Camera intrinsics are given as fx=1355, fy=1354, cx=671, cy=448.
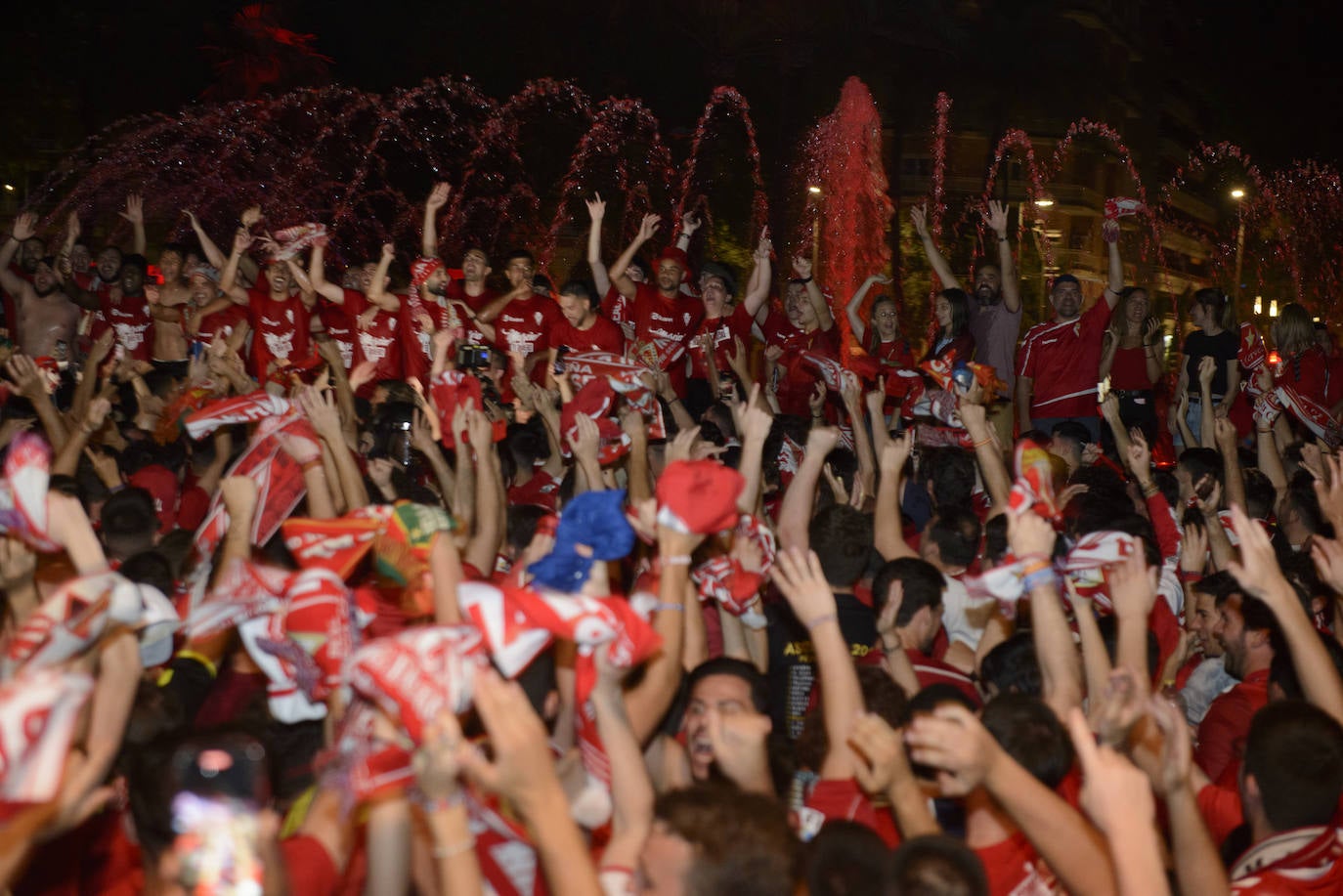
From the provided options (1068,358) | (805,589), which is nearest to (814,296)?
(1068,358)

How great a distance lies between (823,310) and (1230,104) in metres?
24.1

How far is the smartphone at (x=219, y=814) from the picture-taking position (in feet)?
7.33

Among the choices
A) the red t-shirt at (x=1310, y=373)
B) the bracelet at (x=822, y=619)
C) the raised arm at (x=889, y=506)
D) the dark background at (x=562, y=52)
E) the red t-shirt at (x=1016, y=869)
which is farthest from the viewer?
the dark background at (x=562, y=52)

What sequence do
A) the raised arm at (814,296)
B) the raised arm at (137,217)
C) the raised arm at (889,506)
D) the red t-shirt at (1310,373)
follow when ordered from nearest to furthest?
the raised arm at (889,506)
the red t-shirt at (1310,373)
the raised arm at (814,296)
the raised arm at (137,217)

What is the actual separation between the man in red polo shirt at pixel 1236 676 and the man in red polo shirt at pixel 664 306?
19.7ft

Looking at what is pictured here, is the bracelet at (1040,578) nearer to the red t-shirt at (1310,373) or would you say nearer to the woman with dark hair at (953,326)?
the woman with dark hair at (953,326)

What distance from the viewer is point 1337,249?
3253cm

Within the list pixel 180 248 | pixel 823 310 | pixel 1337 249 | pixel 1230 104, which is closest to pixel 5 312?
pixel 180 248

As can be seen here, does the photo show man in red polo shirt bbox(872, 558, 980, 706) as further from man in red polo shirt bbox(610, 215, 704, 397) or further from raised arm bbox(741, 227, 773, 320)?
raised arm bbox(741, 227, 773, 320)

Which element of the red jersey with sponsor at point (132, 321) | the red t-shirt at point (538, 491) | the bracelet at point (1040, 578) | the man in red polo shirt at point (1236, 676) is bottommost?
the red jersey with sponsor at point (132, 321)

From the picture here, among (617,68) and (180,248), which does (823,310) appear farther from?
(617,68)

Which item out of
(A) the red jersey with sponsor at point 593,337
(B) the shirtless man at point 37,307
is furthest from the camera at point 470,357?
(B) the shirtless man at point 37,307

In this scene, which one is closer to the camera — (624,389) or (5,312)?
(624,389)

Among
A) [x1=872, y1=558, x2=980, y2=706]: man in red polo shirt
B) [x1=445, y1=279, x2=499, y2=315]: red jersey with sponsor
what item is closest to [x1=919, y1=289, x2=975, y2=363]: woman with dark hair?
[x1=445, y1=279, x2=499, y2=315]: red jersey with sponsor
